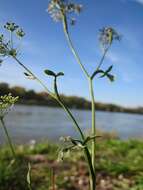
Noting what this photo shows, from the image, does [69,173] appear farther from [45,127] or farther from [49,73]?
[45,127]

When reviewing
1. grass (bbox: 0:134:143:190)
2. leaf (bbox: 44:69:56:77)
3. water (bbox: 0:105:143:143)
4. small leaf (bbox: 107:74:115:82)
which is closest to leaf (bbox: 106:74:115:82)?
small leaf (bbox: 107:74:115:82)

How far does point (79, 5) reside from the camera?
4.01 ft

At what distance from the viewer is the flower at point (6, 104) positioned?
1066 millimetres

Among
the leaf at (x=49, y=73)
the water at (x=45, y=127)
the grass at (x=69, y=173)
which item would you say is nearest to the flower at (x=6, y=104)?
the leaf at (x=49, y=73)

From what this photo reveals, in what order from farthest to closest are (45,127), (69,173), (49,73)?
(45,127) < (69,173) < (49,73)

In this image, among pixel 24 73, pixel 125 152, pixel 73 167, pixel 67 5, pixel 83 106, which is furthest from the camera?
pixel 83 106

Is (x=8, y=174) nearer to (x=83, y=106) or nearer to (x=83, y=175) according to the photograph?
(x=83, y=175)

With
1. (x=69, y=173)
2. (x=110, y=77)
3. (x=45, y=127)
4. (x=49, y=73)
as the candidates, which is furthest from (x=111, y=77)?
(x=45, y=127)

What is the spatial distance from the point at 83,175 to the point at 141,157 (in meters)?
1.74

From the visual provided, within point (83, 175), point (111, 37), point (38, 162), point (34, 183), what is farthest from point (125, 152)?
point (111, 37)

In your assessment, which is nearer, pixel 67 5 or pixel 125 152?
pixel 67 5

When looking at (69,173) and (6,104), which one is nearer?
(6,104)

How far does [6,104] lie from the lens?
3.52 feet

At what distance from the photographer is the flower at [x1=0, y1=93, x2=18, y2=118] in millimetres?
1066
